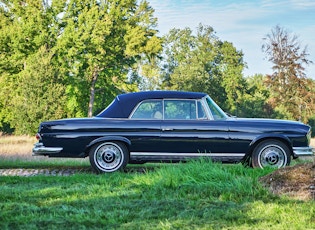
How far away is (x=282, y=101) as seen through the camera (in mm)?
47344

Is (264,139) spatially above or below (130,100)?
below

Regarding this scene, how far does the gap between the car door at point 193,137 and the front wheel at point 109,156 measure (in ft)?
2.54

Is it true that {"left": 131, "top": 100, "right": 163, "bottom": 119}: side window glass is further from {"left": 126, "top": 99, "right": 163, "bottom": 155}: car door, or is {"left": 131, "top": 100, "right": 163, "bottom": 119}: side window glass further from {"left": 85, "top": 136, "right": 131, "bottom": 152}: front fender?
{"left": 85, "top": 136, "right": 131, "bottom": 152}: front fender

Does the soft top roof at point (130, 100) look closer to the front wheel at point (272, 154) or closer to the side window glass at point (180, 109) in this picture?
the side window glass at point (180, 109)

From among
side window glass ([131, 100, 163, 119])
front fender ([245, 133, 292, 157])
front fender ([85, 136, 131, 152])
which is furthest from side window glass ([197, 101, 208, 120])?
front fender ([85, 136, 131, 152])

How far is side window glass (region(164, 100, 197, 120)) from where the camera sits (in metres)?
9.70

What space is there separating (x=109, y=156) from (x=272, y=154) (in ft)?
10.3

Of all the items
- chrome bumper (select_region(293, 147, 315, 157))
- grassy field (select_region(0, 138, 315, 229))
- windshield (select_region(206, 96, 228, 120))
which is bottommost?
grassy field (select_region(0, 138, 315, 229))

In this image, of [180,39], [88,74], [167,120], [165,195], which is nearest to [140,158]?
[167,120]

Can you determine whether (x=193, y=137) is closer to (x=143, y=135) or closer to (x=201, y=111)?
(x=201, y=111)

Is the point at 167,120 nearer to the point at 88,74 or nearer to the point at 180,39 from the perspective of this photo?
the point at 88,74

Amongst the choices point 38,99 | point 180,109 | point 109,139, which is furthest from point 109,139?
point 38,99

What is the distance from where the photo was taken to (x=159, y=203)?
566cm

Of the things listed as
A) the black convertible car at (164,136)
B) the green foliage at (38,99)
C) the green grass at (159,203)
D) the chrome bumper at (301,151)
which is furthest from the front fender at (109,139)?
the green foliage at (38,99)
